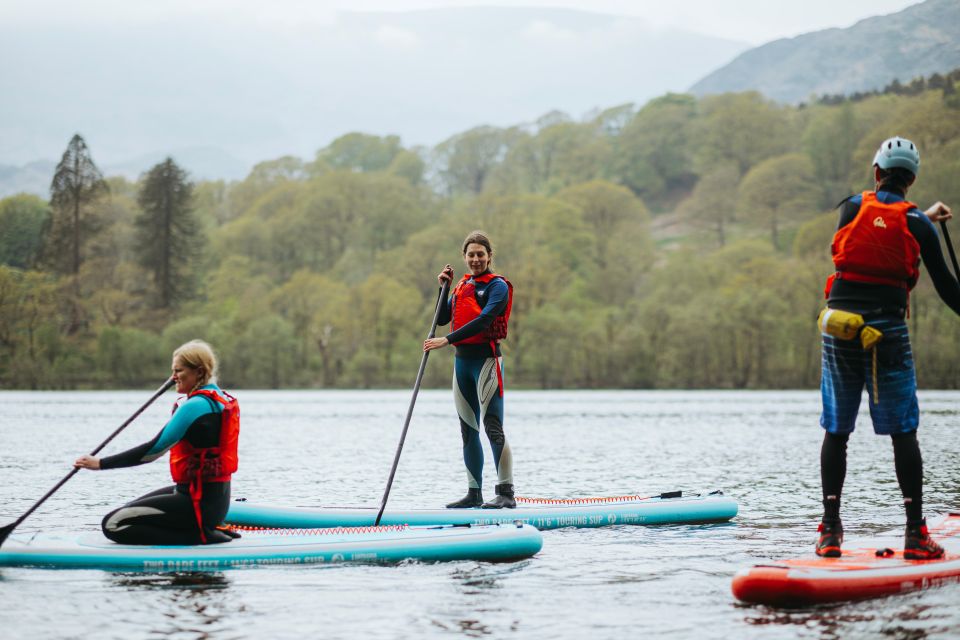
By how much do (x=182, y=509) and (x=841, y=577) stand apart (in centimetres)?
472

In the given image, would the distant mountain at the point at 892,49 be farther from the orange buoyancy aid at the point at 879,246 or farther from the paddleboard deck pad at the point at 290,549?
the paddleboard deck pad at the point at 290,549

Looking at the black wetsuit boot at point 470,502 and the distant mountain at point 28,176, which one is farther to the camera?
the distant mountain at point 28,176

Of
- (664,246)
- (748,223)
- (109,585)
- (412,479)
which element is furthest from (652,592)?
(664,246)

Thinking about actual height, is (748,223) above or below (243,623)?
above

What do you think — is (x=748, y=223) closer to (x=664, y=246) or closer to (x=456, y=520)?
(x=664, y=246)

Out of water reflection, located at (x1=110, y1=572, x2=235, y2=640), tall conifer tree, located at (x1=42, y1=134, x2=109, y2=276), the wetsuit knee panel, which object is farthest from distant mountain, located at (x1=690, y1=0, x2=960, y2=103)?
water reflection, located at (x1=110, y1=572, x2=235, y2=640)

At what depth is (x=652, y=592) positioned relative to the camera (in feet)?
24.7

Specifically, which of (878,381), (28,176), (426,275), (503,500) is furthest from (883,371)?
(28,176)

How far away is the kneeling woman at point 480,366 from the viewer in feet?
34.3

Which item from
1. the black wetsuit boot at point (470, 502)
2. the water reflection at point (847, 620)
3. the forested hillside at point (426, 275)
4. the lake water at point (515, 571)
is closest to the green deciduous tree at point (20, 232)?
the forested hillside at point (426, 275)

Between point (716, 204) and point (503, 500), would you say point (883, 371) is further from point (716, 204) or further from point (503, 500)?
point (716, 204)

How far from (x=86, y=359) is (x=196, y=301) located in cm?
1316

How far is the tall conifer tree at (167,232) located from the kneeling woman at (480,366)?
263 feet

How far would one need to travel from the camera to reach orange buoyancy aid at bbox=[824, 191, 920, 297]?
7203 mm
